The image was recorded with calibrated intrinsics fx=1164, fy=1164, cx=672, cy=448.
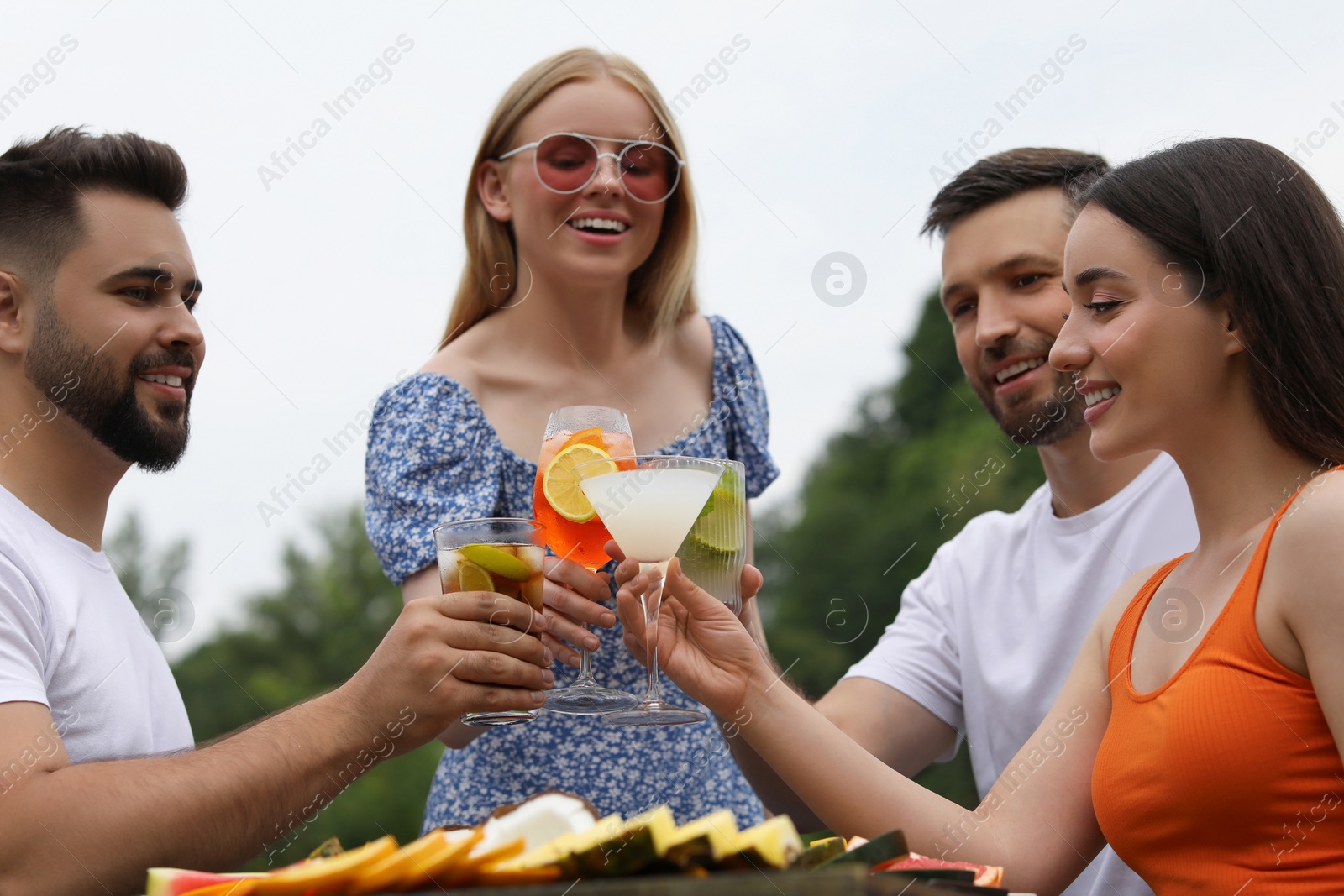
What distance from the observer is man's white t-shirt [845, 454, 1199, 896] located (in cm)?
410

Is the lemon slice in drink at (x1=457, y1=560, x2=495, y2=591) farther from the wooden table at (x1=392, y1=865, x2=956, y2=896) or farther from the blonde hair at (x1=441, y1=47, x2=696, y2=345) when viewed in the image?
the blonde hair at (x1=441, y1=47, x2=696, y2=345)

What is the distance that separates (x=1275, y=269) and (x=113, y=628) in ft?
11.0

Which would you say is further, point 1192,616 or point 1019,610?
point 1019,610

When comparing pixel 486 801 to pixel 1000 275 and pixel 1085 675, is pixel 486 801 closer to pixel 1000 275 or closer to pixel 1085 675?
pixel 1085 675

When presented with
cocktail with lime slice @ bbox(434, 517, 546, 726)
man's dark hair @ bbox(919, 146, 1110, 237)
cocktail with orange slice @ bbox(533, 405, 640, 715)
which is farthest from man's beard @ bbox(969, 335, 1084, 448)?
cocktail with lime slice @ bbox(434, 517, 546, 726)

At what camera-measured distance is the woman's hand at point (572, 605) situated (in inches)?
123

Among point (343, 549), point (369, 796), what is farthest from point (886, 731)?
point (343, 549)

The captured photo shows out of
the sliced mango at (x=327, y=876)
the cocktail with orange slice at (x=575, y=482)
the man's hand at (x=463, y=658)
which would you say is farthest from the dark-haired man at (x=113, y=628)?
the sliced mango at (x=327, y=876)

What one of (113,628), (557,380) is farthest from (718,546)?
(113,628)

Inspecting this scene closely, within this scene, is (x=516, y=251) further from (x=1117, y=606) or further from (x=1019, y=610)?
(x=1117, y=606)

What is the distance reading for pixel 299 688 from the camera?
36.6 meters

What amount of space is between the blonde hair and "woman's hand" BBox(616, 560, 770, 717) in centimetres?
165

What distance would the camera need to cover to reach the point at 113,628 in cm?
353

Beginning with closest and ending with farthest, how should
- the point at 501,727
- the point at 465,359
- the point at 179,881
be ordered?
the point at 179,881, the point at 501,727, the point at 465,359
